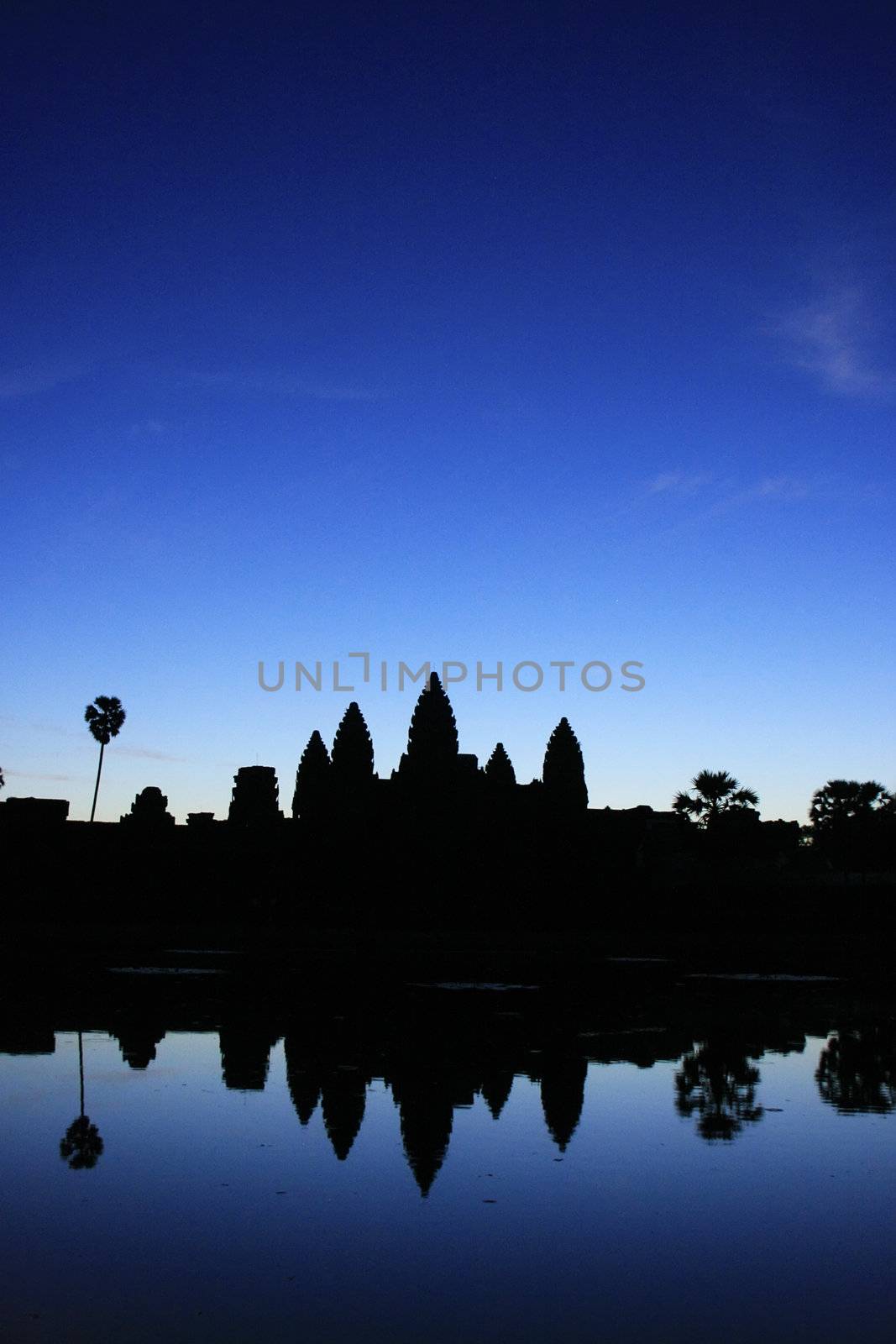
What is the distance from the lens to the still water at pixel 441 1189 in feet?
21.3

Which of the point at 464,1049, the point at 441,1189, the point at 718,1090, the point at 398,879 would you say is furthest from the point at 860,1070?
the point at 398,879

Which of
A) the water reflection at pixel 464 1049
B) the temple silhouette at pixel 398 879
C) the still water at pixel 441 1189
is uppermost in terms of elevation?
the temple silhouette at pixel 398 879

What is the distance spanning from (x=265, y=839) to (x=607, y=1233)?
2076 inches

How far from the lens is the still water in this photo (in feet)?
21.3

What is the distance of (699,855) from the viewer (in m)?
65.7

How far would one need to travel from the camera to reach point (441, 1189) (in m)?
9.08

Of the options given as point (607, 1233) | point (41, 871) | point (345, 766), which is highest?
point (345, 766)

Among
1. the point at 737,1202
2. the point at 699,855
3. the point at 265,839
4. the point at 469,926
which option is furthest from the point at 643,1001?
the point at 699,855

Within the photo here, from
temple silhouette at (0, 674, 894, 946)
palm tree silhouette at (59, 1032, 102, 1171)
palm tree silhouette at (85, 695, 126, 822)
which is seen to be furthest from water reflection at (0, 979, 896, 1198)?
palm tree silhouette at (85, 695, 126, 822)

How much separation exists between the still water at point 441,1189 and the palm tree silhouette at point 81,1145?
4cm

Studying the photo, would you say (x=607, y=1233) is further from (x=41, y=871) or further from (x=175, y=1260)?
(x=41, y=871)

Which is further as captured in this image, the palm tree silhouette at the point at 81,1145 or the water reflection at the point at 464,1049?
the water reflection at the point at 464,1049

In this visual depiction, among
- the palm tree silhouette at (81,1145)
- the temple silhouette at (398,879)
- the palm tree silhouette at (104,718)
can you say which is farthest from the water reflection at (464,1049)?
the palm tree silhouette at (104,718)

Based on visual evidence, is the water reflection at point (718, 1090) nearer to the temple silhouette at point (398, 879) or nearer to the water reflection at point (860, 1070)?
the water reflection at point (860, 1070)
